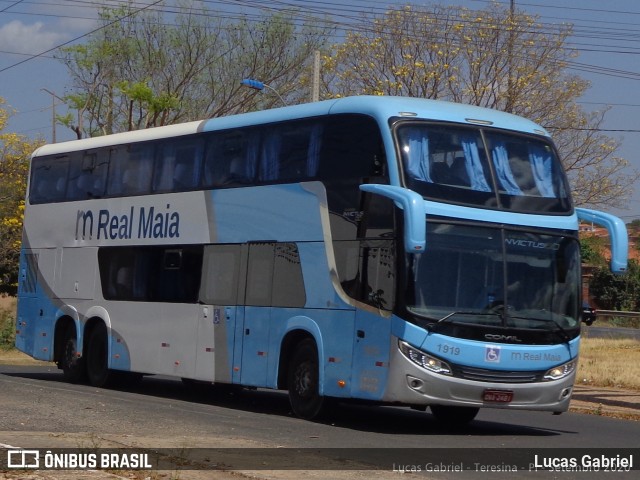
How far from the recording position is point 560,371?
47.8 ft

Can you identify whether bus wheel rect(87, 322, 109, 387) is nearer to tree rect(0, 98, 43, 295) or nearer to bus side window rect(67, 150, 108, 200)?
bus side window rect(67, 150, 108, 200)

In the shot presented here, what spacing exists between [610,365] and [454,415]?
13.0 meters

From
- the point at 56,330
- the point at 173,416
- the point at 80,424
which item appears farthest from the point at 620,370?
the point at 80,424

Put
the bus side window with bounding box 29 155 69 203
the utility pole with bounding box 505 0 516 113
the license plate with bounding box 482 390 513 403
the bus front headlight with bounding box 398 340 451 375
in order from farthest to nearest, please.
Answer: the utility pole with bounding box 505 0 516 113 → the bus side window with bounding box 29 155 69 203 → the license plate with bounding box 482 390 513 403 → the bus front headlight with bounding box 398 340 451 375

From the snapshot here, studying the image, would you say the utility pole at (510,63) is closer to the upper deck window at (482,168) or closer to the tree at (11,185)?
the tree at (11,185)

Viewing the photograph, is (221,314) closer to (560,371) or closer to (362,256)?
(362,256)

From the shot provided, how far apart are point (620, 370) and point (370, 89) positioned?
18102 millimetres

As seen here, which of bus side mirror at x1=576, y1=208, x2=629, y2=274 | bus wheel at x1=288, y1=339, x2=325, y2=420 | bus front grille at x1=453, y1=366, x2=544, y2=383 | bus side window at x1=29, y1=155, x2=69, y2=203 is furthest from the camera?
bus side window at x1=29, y1=155, x2=69, y2=203

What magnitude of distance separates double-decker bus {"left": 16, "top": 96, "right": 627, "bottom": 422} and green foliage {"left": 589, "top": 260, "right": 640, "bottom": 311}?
48842mm

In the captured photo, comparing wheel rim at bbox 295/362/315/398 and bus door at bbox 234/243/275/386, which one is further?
bus door at bbox 234/243/275/386

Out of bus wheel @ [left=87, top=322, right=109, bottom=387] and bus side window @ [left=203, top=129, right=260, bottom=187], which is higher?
bus side window @ [left=203, top=129, right=260, bottom=187]

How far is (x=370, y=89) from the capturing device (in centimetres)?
4181

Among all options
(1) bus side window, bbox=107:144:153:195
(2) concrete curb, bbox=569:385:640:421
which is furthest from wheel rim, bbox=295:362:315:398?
(2) concrete curb, bbox=569:385:640:421

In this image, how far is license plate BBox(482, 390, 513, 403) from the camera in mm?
13961
